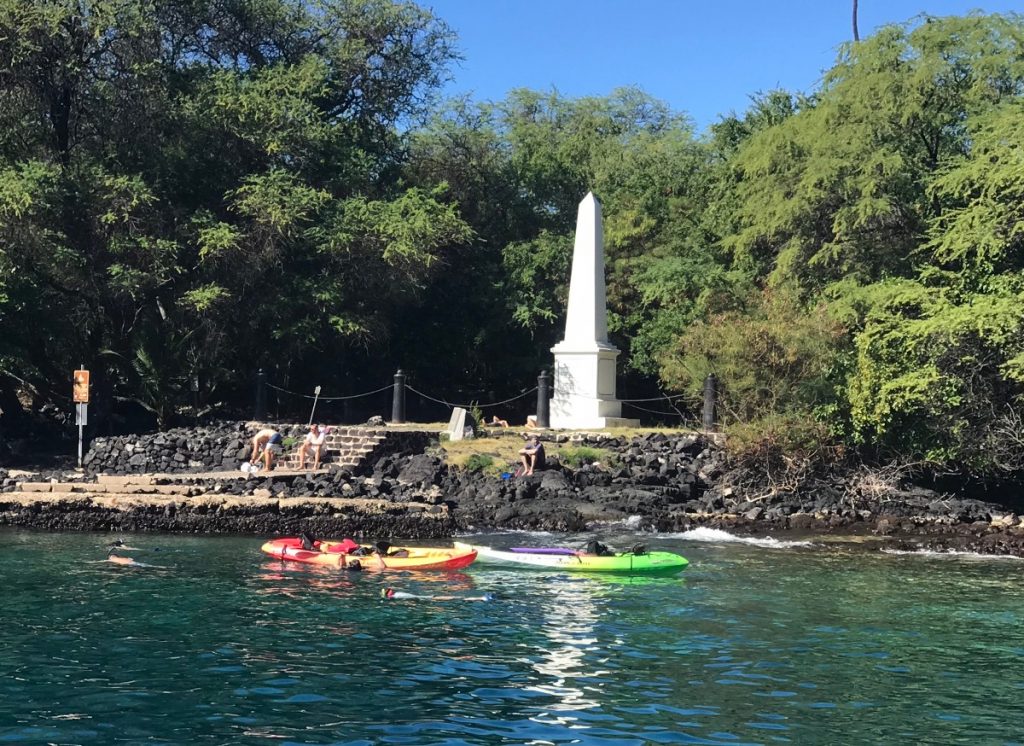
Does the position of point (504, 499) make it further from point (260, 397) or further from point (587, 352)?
point (260, 397)

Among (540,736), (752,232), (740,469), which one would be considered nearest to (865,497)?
(740,469)

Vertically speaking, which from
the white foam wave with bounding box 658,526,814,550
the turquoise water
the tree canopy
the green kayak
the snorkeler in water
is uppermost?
the tree canopy

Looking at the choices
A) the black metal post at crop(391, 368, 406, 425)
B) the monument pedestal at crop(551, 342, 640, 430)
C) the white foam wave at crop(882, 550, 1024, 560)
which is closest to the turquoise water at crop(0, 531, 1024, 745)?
the white foam wave at crop(882, 550, 1024, 560)

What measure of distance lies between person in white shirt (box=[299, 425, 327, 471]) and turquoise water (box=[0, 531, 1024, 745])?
762 cm

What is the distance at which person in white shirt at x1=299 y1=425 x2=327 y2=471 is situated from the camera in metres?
26.2

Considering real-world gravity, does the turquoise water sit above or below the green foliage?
below

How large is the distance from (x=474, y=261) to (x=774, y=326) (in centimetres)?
1456

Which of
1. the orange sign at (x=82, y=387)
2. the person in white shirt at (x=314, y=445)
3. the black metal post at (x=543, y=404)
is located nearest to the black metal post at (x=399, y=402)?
the person in white shirt at (x=314, y=445)

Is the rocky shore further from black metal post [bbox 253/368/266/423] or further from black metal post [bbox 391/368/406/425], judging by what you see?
black metal post [bbox 253/368/266/423]

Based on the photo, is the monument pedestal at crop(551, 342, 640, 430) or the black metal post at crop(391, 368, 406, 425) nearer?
the monument pedestal at crop(551, 342, 640, 430)

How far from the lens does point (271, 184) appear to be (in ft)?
103

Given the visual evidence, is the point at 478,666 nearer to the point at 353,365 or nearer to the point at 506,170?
the point at 353,365

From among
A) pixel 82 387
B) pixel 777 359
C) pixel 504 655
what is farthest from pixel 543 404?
pixel 504 655

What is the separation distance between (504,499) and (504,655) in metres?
11.8
